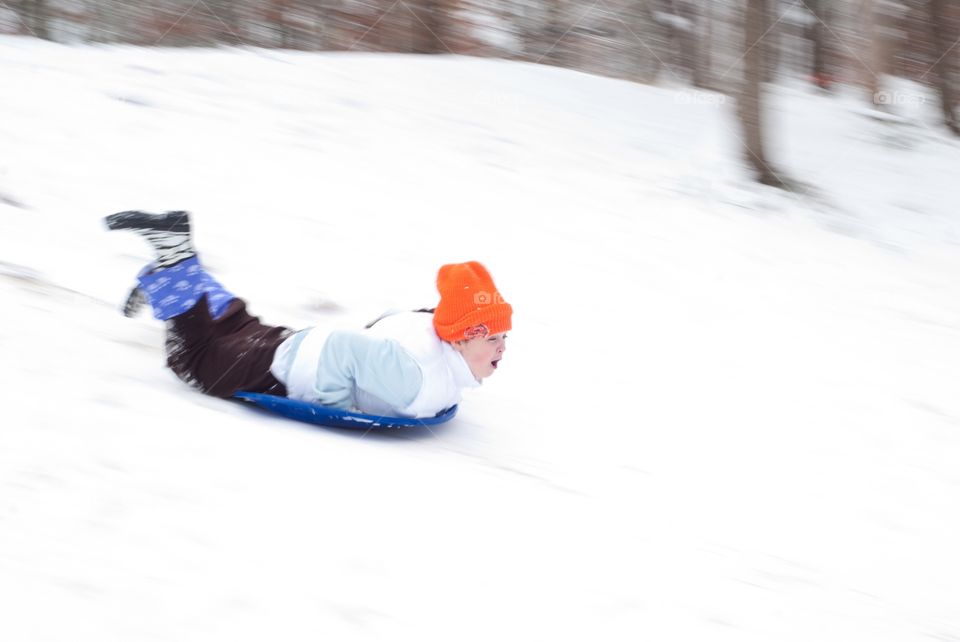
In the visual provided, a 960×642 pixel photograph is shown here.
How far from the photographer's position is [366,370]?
293 cm

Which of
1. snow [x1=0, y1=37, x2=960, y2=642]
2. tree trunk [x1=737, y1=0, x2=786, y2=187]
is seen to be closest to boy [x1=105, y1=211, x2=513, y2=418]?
snow [x1=0, y1=37, x2=960, y2=642]

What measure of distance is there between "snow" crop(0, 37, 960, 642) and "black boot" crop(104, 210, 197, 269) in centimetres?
33

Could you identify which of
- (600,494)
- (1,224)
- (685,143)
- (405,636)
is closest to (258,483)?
(405,636)

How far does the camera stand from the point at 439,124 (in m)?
7.22

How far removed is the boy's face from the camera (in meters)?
3.00

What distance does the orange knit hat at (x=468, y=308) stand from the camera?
296 cm

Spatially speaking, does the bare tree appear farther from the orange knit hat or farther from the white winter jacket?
the orange knit hat

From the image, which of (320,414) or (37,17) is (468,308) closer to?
(320,414)

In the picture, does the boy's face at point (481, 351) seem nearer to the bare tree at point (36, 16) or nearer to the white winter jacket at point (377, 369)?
the white winter jacket at point (377, 369)

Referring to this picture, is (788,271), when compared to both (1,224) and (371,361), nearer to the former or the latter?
(371,361)

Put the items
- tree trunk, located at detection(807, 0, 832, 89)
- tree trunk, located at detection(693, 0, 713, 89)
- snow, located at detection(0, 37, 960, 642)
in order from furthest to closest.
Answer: tree trunk, located at detection(807, 0, 832, 89)
tree trunk, located at detection(693, 0, 713, 89)
snow, located at detection(0, 37, 960, 642)

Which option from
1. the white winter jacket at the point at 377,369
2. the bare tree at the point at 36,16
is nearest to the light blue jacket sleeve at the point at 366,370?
the white winter jacket at the point at 377,369

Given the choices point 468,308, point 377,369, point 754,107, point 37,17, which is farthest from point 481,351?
point 37,17

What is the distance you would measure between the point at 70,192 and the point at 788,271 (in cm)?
Result: 382
